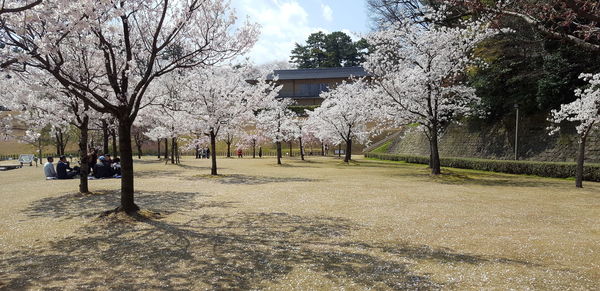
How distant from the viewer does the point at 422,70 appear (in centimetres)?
1942

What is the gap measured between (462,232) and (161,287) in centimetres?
596

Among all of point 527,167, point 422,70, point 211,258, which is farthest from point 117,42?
point 527,167

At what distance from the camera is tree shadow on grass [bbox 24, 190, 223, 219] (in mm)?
10014

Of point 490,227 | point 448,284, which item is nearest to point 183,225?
point 448,284

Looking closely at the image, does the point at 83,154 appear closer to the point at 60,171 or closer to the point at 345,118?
the point at 60,171

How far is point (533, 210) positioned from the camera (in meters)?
10.1

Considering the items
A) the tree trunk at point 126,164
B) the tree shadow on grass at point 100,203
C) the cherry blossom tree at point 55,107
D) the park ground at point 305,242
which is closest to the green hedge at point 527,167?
the park ground at point 305,242

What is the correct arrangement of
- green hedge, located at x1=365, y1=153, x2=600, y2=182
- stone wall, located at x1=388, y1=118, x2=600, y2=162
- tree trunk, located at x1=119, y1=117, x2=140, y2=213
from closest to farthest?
tree trunk, located at x1=119, y1=117, x2=140, y2=213 → green hedge, located at x1=365, y1=153, x2=600, y2=182 → stone wall, located at x1=388, y1=118, x2=600, y2=162

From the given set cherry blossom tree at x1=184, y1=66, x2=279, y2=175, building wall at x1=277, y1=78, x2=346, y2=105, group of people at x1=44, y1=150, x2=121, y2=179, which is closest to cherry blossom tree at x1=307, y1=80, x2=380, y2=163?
cherry blossom tree at x1=184, y1=66, x2=279, y2=175

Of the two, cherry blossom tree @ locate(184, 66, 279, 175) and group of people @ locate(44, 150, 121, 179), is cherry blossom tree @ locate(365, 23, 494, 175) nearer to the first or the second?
cherry blossom tree @ locate(184, 66, 279, 175)

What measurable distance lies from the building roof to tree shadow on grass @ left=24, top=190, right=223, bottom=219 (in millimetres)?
50305

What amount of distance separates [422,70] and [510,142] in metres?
10.5

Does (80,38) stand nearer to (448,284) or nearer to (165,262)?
(165,262)

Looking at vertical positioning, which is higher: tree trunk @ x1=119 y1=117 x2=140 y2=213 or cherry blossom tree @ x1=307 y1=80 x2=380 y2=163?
cherry blossom tree @ x1=307 y1=80 x2=380 y2=163
